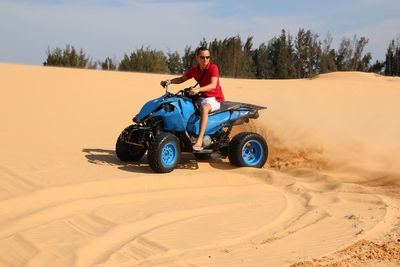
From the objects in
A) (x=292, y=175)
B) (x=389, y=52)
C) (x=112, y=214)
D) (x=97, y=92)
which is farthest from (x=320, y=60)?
(x=112, y=214)

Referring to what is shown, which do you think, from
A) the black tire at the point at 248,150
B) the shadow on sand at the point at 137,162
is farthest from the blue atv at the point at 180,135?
the shadow on sand at the point at 137,162

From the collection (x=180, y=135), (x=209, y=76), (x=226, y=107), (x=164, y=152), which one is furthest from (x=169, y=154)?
(x=209, y=76)

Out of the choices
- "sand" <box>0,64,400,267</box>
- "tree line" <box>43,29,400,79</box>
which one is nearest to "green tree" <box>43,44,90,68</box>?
"tree line" <box>43,29,400,79</box>

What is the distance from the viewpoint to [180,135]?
7.80 meters

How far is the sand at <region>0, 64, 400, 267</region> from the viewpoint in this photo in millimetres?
4383

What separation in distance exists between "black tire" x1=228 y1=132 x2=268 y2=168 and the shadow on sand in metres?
0.25

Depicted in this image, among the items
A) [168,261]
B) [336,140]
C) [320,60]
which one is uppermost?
[320,60]

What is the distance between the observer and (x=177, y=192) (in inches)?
257

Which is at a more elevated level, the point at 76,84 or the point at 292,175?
the point at 76,84

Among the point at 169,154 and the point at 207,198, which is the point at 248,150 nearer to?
the point at 169,154

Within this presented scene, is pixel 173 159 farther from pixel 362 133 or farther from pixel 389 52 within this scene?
pixel 389 52

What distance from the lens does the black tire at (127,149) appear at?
8.01m

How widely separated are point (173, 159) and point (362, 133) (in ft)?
15.6

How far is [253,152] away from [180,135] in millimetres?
1504
